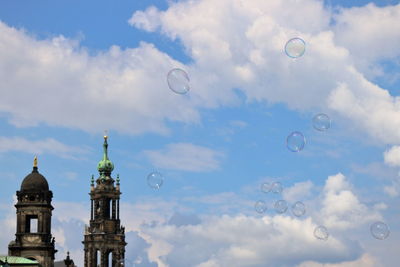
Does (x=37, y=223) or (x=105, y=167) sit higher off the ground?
(x=105, y=167)

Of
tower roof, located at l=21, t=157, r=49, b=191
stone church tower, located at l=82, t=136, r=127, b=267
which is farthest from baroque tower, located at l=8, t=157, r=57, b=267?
stone church tower, located at l=82, t=136, r=127, b=267

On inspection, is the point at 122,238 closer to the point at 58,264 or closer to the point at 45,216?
the point at 58,264

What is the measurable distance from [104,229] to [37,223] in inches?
1456

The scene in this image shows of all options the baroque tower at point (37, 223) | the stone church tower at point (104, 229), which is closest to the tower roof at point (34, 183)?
the baroque tower at point (37, 223)

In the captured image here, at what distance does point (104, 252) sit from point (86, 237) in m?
4.76

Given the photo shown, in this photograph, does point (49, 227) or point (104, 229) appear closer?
point (49, 227)

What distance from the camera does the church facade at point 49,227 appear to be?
12575 cm

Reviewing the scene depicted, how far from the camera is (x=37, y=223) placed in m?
128

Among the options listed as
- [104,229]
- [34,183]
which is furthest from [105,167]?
[34,183]

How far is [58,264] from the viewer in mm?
157750

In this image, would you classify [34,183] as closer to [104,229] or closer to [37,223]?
[37,223]

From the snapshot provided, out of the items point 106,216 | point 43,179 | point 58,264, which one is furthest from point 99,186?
point 43,179

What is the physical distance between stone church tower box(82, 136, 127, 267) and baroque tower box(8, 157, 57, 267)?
32.6 meters

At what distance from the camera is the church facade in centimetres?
12575
